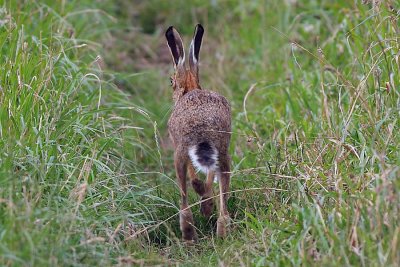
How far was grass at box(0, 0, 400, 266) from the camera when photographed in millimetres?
4562

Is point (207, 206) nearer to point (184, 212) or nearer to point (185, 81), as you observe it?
point (184, 212)

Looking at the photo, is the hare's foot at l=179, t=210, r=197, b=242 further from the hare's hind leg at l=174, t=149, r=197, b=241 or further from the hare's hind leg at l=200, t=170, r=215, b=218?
the hare's hind leg at l=200, t=170, r=215, b=218

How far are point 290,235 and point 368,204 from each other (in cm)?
48

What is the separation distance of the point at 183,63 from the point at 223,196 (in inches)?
50.2

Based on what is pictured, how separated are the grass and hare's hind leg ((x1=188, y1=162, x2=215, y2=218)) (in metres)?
0.10

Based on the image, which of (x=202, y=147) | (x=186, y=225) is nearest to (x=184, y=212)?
(x=186, y=225)

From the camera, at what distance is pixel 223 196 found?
5.71 metres

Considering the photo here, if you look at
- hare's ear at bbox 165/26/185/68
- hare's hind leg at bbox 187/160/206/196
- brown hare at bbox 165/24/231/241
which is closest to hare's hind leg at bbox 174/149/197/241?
brown hare at bbox 165/24/231/241

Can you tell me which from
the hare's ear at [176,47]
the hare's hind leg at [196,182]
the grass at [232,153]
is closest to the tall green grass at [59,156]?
the grass at [232,153]

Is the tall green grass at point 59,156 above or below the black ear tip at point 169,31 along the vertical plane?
below

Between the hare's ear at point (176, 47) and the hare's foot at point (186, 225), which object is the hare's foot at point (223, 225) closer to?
the hare's foot at point (186, 225)

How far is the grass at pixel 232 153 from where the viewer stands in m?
4.56

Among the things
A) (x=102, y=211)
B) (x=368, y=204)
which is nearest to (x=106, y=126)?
(x=102, y=211)

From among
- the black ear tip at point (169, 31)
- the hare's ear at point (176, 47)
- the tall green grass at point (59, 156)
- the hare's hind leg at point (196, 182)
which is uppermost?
the black ear tip at point (169, 31)
